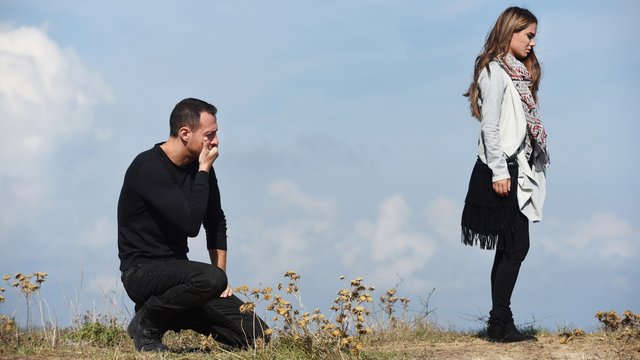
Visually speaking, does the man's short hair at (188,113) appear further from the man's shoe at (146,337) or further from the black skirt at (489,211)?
the black skirt at (489,211)

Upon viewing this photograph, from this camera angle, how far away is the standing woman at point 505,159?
6762 millimetres

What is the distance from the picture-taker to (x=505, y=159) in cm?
671

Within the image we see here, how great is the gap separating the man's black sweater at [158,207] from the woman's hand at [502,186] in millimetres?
2282

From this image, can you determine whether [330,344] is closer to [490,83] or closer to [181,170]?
[181,170]

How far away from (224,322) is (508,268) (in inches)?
93.5

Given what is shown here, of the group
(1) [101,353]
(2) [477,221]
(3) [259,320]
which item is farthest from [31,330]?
(2) [477,221]

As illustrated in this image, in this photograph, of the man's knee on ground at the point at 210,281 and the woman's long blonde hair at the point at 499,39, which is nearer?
the man's knee on ground at the point at 210,281

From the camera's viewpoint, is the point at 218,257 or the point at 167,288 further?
the point at 218,257

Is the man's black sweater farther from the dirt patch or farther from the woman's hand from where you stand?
the woman's hand

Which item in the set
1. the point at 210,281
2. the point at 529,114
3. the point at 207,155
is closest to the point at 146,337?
the point at 210,281

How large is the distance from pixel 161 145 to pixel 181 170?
257mm

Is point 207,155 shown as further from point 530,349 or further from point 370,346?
point 530,349

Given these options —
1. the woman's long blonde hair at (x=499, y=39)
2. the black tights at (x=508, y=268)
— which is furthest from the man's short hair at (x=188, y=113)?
the black tights at (x=508, y=268)

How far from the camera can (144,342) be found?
6555mm
